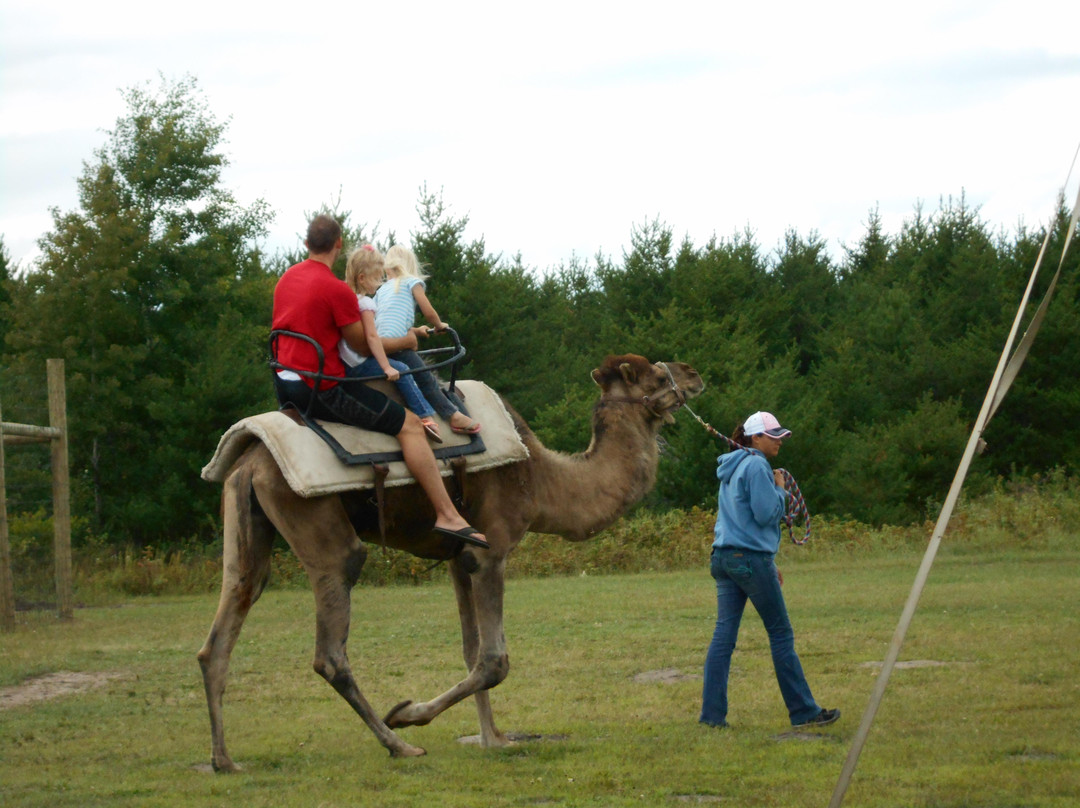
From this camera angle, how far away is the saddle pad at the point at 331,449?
278 inches

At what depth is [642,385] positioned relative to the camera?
8898 millimetres

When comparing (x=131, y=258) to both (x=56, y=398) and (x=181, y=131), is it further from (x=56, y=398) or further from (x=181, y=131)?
(x=56, y=398)

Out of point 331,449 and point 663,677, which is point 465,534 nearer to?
point 331,449

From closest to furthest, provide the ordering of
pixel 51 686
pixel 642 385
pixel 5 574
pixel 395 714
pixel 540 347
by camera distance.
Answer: pixel 395 714
pixel 642 385
pixel 51 686
pixel 5 574
pixel 540 347

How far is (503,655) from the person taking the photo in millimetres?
→ 7648

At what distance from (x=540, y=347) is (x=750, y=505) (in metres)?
33.6

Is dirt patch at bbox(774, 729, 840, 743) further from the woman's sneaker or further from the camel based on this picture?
the camel

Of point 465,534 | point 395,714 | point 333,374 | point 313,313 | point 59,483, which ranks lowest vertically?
point 395,714

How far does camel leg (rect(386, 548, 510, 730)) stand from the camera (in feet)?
24.5

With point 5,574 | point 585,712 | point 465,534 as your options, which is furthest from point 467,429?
point 5,574

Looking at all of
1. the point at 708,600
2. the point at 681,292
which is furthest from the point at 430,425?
the point at 681,292

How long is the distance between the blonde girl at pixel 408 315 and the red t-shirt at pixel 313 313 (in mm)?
506

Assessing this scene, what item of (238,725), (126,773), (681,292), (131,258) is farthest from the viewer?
(681,292)

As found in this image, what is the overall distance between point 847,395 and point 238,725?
36520 millimetres
